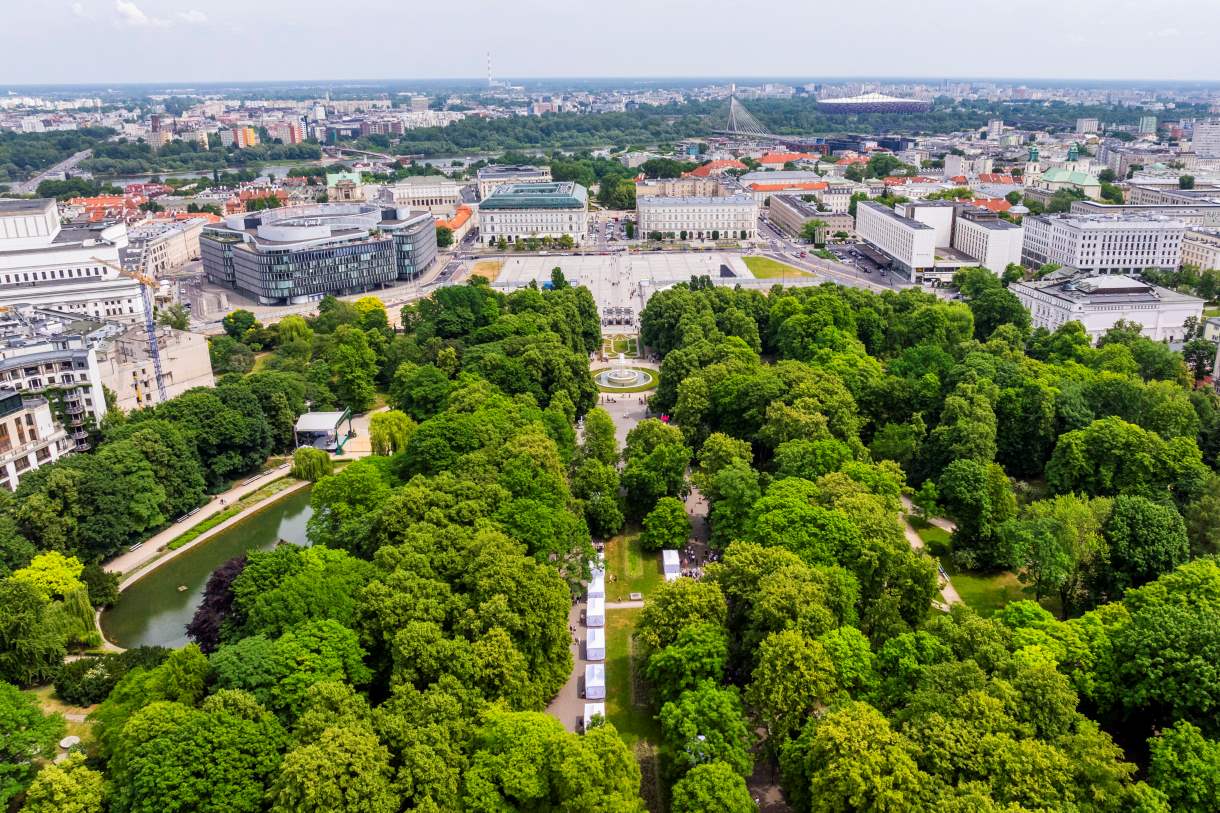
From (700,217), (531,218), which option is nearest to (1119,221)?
(700,217)

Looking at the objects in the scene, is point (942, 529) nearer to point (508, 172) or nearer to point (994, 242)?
point (994, 242)

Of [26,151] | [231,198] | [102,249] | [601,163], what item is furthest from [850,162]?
[26,151]

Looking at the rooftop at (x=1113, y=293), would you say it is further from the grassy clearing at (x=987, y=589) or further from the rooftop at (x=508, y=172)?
the rooftop at (x=508, y=172)

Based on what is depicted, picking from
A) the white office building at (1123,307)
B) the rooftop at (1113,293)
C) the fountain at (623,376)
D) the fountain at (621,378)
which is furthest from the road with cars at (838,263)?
the fountain at (623,376)

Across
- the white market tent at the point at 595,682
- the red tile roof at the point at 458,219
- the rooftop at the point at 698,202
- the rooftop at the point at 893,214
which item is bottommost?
the white market tent at the point at 595,682

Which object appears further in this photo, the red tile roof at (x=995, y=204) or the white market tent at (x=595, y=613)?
the red tile roof at (x=995, y=204)

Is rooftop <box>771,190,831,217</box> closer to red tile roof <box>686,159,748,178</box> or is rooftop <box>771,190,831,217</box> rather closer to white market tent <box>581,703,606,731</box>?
red tile roof <box>686,159,748,178</box>
